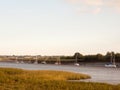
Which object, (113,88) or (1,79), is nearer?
(113,88)

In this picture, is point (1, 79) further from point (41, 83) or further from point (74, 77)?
point (74, 77)

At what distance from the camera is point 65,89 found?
3797cm

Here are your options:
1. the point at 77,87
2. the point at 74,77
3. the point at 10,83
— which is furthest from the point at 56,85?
the point at 74,77

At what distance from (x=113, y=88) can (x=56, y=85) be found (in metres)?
5.58

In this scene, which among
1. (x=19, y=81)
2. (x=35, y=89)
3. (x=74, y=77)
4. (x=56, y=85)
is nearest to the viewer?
(x=35, y=89)

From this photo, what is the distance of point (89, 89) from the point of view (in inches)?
1515

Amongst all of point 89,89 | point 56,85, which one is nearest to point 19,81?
point 56,85

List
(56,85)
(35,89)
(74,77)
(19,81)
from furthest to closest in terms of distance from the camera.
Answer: (74,77), (19,81), (56,85), (35,89)

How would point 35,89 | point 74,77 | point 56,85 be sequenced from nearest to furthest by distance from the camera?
point 35,89, point 56,85, point 74,77

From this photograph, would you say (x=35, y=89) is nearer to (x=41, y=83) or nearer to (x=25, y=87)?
(x=25, y=87)

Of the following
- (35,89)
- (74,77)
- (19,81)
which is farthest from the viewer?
(74,77)

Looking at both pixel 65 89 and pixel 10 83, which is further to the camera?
pixel 10 83

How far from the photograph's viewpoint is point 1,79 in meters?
45.4

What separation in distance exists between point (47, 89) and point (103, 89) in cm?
542
